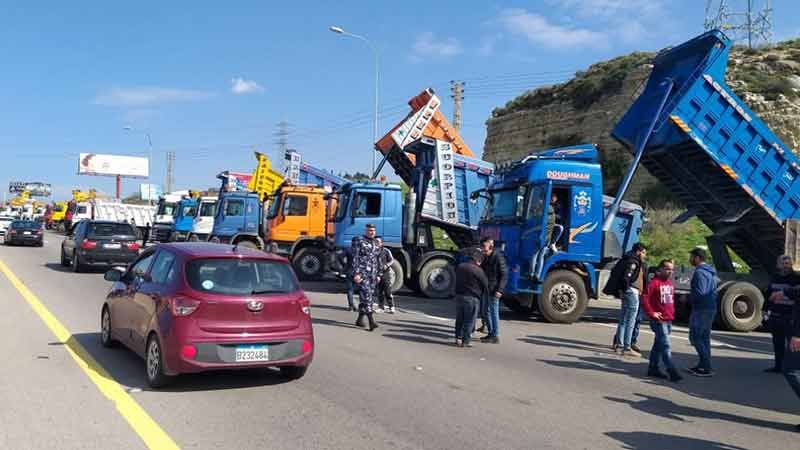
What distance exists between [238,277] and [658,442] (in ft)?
13.3

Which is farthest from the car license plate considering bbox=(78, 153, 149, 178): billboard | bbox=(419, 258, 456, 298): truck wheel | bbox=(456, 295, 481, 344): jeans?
bbox=(78, 153, 149, 178): billboard

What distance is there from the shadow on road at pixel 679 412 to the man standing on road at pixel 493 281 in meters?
3.29

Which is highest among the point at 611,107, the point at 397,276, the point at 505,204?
the point at 611,107

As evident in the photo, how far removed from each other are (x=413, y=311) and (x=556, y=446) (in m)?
8.72

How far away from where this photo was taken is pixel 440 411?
20.2 feet

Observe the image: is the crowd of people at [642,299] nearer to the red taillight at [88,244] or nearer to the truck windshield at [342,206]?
the truck windshield at [342,206]

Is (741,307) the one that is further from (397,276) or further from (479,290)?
(397,276)

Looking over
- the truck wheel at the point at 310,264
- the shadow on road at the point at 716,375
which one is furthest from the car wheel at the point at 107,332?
the truck wheel at the point at 310,264

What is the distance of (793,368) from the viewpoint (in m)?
5.89

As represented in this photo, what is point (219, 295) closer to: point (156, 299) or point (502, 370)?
point (156, 299)

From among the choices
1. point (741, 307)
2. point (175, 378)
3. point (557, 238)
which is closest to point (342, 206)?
point (557, 238)

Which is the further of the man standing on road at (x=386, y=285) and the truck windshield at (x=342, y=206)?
the truck windshield at (x=342, y=206)

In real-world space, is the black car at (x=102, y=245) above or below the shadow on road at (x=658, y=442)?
above

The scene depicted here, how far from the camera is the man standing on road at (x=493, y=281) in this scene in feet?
33.3
